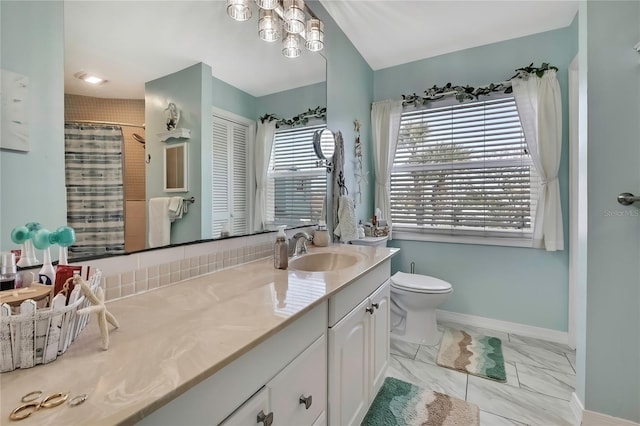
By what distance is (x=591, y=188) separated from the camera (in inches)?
56.2

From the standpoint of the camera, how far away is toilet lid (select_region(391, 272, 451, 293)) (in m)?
2.20

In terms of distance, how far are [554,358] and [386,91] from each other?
2.77 metres

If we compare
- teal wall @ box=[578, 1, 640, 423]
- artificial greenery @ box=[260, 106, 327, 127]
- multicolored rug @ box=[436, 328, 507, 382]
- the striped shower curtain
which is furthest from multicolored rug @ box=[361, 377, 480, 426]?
artificial greenery @ box=[260, 106, 327, 127]

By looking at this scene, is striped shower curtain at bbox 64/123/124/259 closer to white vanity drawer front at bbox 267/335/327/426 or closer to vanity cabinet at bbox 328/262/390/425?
white vanity drawer front at bbox 267/335/327/426

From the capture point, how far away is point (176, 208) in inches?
43.1

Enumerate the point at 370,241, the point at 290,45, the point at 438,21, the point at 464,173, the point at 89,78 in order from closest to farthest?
the point at 89,78
the point at 290,45
the point at 438,21
the point at 370,241
the point at 464,173

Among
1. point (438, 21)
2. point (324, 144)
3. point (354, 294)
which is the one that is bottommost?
point (354, 294)

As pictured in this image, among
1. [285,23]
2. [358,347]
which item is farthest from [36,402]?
[285,23]

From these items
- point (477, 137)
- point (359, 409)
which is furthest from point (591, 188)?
point (359, 409)

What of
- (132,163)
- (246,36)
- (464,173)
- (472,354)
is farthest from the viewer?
(464,173)

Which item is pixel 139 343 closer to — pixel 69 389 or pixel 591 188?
pixel 69 389

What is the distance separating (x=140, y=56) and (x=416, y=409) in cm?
209

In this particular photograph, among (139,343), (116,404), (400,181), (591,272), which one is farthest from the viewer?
(400,181)

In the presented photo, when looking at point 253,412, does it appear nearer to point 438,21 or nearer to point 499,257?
point 499,257
